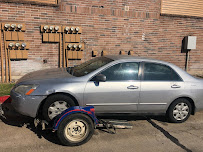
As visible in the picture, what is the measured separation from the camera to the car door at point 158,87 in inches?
194

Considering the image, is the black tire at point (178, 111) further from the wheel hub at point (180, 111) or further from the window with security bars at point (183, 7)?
the window with security bars at point (183, 7)

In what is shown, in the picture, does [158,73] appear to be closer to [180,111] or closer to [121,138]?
[180,111]

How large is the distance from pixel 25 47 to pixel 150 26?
5.48 meters

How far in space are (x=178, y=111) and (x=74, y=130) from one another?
103 inches

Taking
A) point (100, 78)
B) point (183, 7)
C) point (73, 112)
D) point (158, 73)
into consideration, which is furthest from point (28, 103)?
point (183, 7)

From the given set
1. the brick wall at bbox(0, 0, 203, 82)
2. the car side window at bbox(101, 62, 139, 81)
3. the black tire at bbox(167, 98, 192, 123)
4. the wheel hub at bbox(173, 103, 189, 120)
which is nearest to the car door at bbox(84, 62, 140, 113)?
the car side window at bbox(101, 62, 139, 81)

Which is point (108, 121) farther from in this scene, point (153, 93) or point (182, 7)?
point (182, 7)

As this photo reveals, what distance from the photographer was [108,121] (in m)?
4.66

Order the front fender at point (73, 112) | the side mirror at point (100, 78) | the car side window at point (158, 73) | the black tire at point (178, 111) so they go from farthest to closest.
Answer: the black tire at point (178, 111), the car side window at point (158, 73), the side mirror at point (100, 78), the front fender at point (73, 112)

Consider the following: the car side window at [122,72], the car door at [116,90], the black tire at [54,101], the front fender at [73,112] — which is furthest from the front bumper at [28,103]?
the car side window at [122,72]

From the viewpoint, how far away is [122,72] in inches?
193

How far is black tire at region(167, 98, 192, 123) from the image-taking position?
514 centimetres

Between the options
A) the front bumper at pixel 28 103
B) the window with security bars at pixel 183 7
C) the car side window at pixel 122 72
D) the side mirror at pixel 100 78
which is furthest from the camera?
the window with security bars at pixel 183 7

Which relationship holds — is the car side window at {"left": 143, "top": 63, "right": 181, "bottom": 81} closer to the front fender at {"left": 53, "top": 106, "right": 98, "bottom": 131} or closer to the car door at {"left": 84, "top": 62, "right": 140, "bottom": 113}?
the car door at {"left": 84, "top": 62, "right": 140, "bottom": 113}
